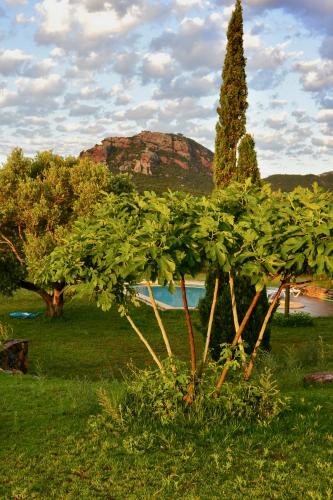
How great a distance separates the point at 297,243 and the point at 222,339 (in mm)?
9842

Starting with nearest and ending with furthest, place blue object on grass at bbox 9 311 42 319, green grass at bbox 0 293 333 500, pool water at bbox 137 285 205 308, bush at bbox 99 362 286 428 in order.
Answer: green grass at bbox 0 293 333 500
bush at bbox 99 362 286 428
blue object on grass at bbox 9 311 42 319
pool water at bbox 137 285 205 308

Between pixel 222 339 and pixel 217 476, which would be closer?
pixel 217 476

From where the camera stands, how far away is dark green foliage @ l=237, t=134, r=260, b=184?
20.4 metres

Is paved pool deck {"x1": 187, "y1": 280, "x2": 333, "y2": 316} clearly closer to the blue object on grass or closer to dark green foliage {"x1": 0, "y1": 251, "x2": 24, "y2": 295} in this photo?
the blue object on grass

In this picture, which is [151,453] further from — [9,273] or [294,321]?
[9,273]

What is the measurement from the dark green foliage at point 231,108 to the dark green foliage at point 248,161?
38 cm

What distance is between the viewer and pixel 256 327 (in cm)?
1555

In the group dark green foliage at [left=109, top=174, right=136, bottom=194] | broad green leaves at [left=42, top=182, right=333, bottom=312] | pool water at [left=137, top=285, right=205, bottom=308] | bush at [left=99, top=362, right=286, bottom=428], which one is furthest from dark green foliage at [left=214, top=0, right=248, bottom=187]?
pool water at [left=137, top=285, right=205, bottom=308]

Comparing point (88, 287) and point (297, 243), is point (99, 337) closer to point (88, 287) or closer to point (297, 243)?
point (88, 287)

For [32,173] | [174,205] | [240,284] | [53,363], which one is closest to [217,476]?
[174,205]

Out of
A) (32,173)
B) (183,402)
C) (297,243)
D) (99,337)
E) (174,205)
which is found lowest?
(99,337)

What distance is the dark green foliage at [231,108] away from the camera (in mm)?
20938

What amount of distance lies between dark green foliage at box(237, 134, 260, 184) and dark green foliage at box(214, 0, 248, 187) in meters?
0.38

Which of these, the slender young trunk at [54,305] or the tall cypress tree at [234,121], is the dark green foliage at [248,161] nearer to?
the tall cypress tree at [234,121]
